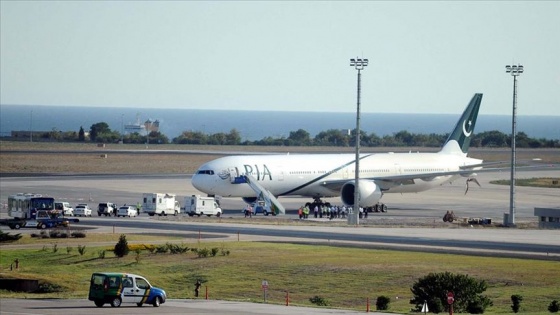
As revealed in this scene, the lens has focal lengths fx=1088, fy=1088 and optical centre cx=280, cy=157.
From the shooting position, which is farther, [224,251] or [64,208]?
[64,208]

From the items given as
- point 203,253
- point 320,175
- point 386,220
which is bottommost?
point 203,253

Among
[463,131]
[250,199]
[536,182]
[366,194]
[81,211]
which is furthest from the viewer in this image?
[536,182]

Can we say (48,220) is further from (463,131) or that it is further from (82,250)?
(463,131)

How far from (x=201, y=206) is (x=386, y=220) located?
15851 millimetres

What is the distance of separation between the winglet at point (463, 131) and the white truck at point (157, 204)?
3501cm

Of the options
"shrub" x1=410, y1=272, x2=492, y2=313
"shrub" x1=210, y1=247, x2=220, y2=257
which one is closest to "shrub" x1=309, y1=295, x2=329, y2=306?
"shrub" x1=410, y1=272, x2=492, y2=313

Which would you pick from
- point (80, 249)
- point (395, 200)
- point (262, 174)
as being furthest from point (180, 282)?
point (395, 200)

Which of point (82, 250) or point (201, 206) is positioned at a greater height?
point (201, 206)

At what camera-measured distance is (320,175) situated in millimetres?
98375

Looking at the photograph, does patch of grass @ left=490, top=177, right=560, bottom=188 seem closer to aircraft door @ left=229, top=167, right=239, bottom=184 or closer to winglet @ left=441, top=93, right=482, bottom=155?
winglet @ left=441, top=93, right=482, bottom=155

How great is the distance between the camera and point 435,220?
303ft

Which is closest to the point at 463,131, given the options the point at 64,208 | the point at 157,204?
the point at 157,204

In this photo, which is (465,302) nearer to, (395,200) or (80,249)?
(80,249)

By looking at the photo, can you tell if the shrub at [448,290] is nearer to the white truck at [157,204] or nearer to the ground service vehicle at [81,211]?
the white truck at [157,204]
